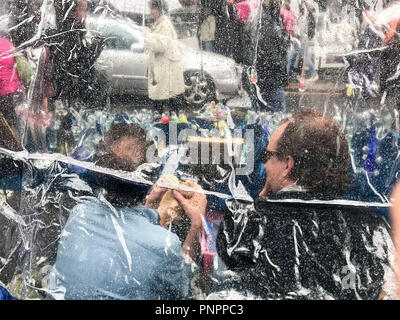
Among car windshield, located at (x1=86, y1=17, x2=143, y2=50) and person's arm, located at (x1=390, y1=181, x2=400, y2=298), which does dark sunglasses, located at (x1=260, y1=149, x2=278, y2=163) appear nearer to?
person's arm, located at (x1=390, y1=181, x2=400, y2=298)

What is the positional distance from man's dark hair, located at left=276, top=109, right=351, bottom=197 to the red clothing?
2.80ft

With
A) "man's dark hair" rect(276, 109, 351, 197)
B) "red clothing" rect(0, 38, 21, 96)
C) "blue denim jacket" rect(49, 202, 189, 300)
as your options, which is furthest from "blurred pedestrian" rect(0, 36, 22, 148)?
"man's dark hair" rect(276, 109, 351, 197)

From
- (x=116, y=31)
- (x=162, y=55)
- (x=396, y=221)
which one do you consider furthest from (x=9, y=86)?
(x=396, y=221)

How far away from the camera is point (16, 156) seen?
1.32 metres

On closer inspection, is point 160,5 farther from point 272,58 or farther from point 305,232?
point 305,232

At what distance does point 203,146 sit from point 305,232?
0.38 metres

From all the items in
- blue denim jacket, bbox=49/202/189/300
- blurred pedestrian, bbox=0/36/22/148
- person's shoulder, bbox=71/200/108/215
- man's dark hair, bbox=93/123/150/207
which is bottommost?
blue denim jacket, bbox=49/202/189/300

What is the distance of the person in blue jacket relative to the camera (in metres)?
1.18

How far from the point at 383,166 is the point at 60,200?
0.97 meters

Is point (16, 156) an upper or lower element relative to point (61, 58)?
lower

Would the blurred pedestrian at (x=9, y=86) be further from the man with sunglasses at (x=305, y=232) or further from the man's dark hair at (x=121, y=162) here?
the man with sunglasses at (x=305, y=232)

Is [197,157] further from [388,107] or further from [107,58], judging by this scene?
[388,107]
